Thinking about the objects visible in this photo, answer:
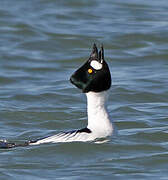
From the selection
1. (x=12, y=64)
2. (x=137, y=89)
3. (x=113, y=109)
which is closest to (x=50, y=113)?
(x=113, y=109)

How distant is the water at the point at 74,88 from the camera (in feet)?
32.9

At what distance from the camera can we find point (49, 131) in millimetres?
11734

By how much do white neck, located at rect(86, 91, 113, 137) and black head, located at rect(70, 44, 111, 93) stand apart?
0.09 metres

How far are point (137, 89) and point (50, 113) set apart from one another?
7.09 ft

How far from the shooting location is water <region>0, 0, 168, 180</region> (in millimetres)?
10016

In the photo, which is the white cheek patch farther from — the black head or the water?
the water

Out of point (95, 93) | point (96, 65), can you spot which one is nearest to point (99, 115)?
point (95, 93)

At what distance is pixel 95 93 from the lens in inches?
393

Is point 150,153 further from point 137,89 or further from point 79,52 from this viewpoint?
point 79,52

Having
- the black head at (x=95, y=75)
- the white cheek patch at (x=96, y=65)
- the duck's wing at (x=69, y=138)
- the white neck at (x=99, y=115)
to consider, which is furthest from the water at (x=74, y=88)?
the white cheek patch at (x=96, y=65)

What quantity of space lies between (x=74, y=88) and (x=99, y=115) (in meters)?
4.64

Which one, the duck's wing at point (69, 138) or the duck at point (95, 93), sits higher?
the duck at point (95, 93)

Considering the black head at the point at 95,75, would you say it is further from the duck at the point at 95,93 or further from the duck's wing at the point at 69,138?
the duck's wing at the point at 69,138

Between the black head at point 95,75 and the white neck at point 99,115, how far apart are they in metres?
0.09
